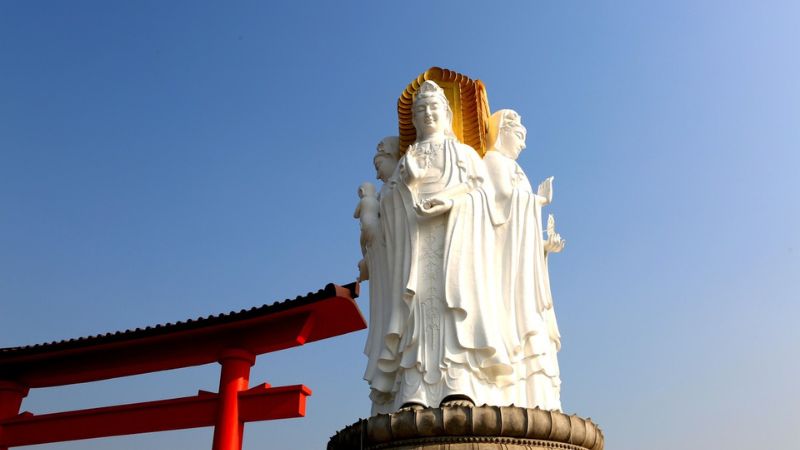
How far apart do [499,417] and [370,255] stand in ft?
6.51

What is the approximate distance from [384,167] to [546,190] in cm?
133

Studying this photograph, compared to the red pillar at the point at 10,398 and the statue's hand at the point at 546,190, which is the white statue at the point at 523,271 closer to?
the statue's hand at the point at 546,190

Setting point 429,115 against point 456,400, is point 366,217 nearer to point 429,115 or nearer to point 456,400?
point 429,115

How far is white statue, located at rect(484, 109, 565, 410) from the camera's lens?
5473 mm

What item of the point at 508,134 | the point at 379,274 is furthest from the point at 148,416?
the point at 508,134

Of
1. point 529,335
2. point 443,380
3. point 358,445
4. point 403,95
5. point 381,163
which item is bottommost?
point 358,445

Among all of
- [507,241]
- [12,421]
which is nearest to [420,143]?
[507,241]

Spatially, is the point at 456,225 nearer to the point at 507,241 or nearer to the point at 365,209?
the point at 507,241

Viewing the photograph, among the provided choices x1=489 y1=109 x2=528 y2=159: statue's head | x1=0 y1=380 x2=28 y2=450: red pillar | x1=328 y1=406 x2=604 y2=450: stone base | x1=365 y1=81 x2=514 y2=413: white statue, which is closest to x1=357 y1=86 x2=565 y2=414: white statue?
x1=365 y1=81 x2=514 y2=413: white statue

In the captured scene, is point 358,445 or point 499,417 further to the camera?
point 358,445

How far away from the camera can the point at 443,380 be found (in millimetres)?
5117

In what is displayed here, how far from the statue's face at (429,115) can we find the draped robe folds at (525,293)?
18.9 inches

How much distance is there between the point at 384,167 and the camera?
651 cm

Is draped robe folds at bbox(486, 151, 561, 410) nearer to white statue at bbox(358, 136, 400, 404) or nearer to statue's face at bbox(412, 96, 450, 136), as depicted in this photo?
statue's face at bbox(412, 96, 450, 136)
